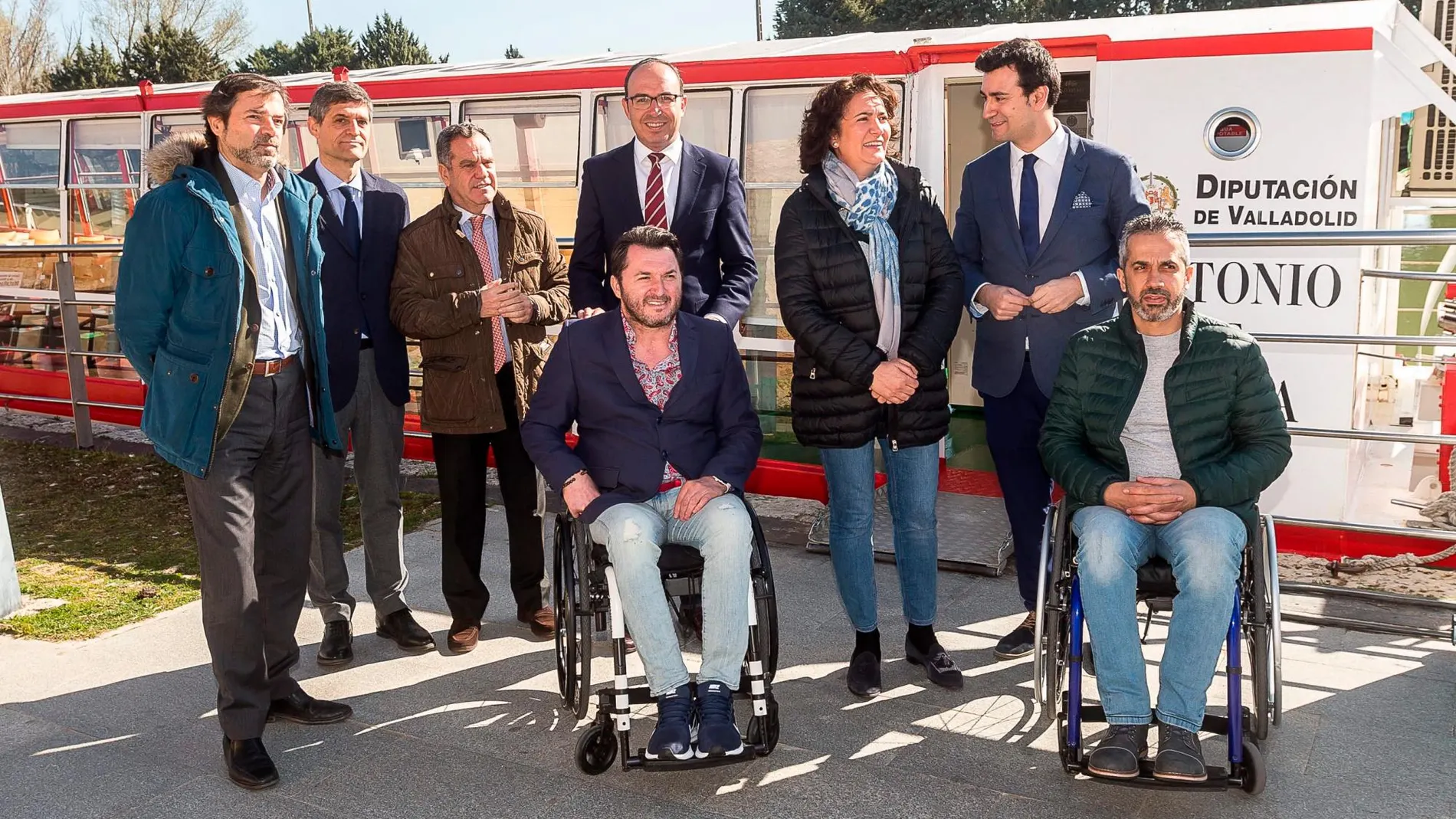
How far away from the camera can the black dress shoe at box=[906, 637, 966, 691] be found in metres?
3.65

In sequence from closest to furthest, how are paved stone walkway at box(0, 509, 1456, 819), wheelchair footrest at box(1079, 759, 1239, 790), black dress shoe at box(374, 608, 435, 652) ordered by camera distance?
1. wheelchair footrest at box(1079, 759, 1239, 790)
2. paved stone walkway at box(0, 509, 1456, 819)
3. black dress shoe at box(374, 608, 435, 652)

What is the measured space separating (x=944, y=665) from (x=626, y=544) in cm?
122

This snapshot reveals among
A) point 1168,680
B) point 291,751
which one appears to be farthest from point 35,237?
point 1168,680

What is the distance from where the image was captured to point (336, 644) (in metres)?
4.04

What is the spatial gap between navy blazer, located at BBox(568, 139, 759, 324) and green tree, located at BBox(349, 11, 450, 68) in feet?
124

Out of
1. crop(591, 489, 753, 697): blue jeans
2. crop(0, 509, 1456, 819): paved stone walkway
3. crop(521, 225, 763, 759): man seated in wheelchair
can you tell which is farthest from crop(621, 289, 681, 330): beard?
crop(0, 509, 1456, 819): paved stone walkway

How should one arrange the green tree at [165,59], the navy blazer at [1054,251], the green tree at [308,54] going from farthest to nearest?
1. the green tree at [308,54]
2. the green tree at [165,59]
3. the navy blazer at [1054,251]

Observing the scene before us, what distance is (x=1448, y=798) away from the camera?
9.41 ft

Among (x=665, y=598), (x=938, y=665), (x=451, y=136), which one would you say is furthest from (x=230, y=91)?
(x=938, y=665)

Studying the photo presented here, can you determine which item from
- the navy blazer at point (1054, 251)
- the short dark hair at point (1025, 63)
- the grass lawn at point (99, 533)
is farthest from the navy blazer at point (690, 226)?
the grass lawn at point (99, 533)

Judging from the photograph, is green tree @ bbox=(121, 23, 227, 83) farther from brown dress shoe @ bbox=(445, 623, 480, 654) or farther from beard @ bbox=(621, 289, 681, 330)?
beard @ bbox=(621, 289, 681, 330)

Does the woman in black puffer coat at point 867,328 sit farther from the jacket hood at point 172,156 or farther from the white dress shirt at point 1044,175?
the jacket hood at point 172,156

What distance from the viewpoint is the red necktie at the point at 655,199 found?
12.7 ft

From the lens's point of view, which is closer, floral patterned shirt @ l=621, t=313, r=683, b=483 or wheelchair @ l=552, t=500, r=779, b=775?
wheelchair @ l=552, t=500, r=779, b=775
